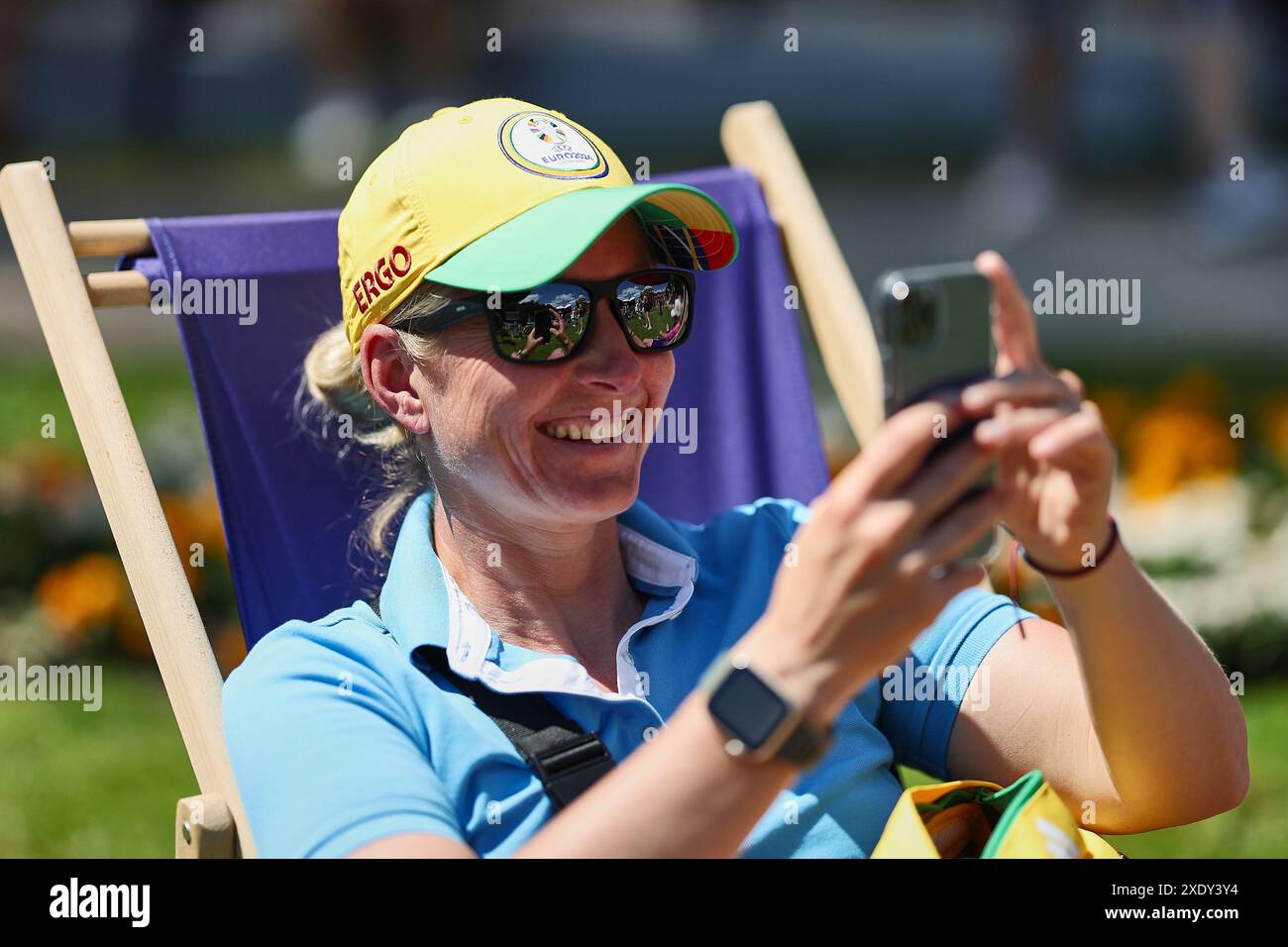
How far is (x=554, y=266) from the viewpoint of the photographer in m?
2.00

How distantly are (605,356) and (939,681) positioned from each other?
2.04ft

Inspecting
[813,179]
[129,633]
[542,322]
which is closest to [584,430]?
[542,322]

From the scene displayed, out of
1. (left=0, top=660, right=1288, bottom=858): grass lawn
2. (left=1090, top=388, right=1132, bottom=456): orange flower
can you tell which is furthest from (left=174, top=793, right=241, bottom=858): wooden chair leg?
(left=1090, top=388, right=1132, bottom=456): orange flower

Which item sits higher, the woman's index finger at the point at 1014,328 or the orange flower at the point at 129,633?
the woman's index finger at the point at 1014,328

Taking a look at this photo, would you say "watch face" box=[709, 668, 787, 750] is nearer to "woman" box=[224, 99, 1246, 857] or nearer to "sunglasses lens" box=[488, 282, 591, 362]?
"woman" box=[224, 99, 1246, 857]

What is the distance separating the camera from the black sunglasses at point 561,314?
6.77 ft

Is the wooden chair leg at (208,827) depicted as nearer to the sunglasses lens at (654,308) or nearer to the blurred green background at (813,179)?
the sunglasses lens at (654,308)

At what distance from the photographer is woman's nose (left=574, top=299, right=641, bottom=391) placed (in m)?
2.11

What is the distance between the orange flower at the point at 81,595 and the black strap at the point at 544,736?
2.49m

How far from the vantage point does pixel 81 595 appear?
4320mm

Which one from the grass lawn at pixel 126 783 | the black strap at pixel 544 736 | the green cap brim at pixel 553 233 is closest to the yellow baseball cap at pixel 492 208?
the green cap brim at pixel 553 233
